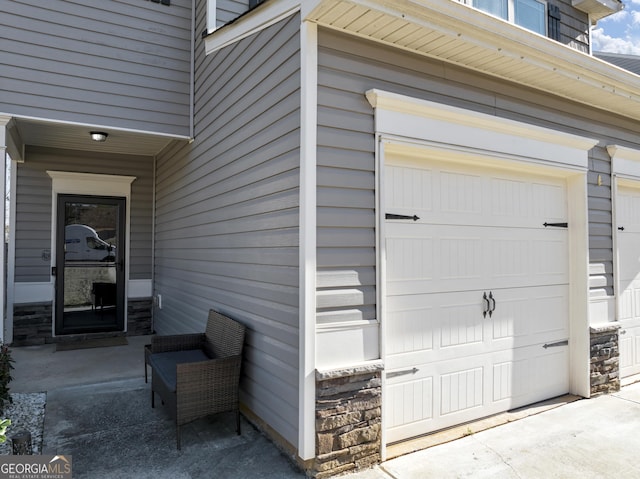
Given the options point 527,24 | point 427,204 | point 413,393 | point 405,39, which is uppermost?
point 527,24

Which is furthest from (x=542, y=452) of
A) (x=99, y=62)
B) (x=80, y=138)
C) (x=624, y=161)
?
(x=80, y=138)

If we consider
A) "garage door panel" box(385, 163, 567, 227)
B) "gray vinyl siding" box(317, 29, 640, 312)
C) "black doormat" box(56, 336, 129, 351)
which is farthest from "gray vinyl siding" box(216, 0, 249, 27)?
"black doormat" box(56, 336, 129, 351)

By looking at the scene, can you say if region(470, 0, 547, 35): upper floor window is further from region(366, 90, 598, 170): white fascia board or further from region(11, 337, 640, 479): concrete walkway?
region(11, 337, 640, 479): concrete walkway

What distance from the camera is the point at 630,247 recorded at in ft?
15.0

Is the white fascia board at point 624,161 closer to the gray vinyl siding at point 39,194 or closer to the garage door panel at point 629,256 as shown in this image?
the garage door panel at point 629,256

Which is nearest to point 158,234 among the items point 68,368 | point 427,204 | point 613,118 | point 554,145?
point 68,368

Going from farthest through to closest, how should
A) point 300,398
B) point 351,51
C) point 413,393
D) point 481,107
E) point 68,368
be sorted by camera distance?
point 68,368 → point 481,107 → point 413,393 → point 351,51 → point 300,398

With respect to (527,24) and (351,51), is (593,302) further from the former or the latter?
(527,24)

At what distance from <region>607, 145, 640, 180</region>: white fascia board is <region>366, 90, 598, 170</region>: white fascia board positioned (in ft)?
1.37

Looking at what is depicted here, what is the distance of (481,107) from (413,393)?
224 centimetres

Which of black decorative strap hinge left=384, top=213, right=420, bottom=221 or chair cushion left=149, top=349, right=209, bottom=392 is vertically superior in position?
black decorative strap hinge left=384, top=213, right=420, bottom=221

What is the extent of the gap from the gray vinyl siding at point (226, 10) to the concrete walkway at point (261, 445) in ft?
12.7

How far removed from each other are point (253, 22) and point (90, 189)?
417cm

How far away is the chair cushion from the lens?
10.2 feet
